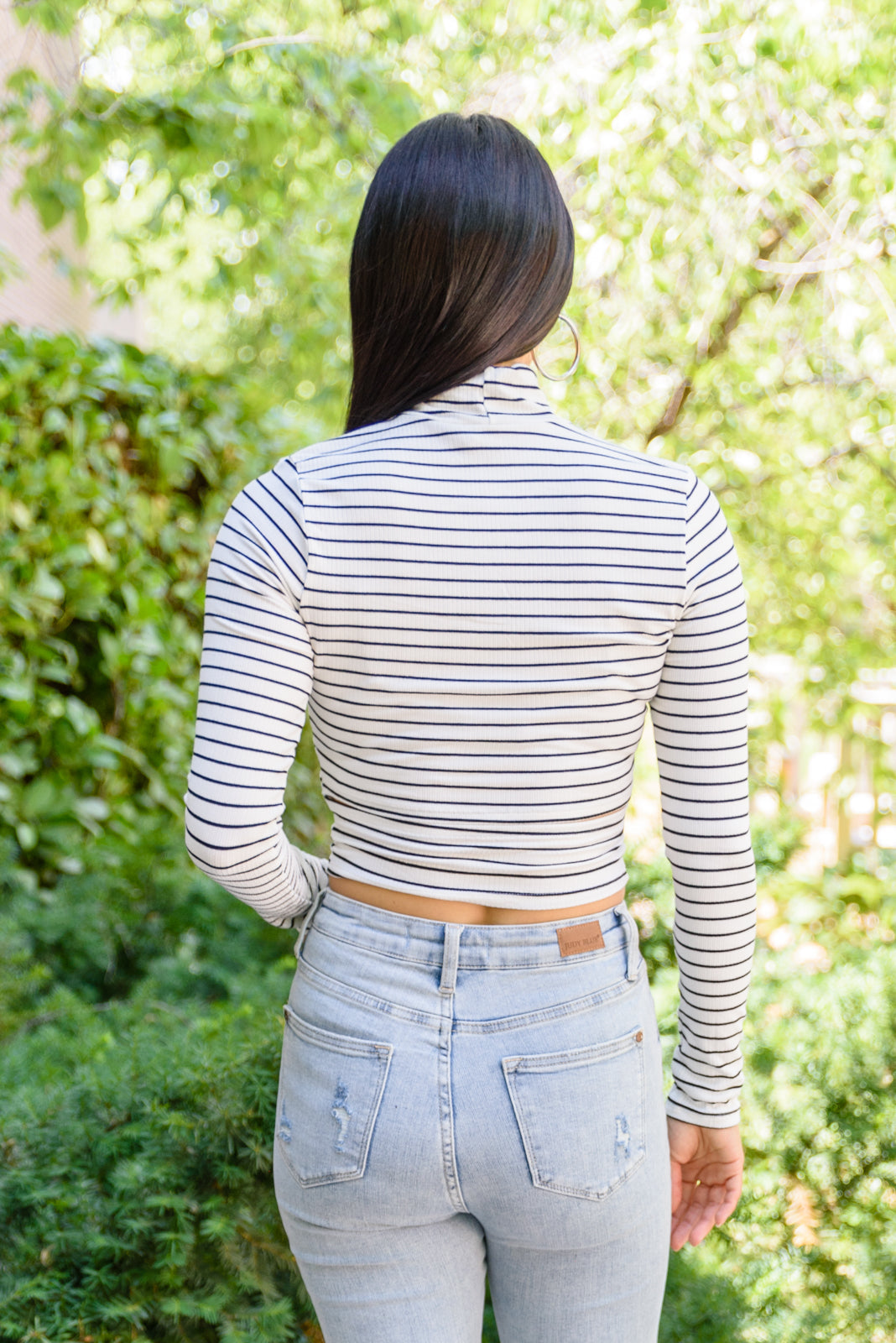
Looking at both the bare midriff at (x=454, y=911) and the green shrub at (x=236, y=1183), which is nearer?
the bare midriff at (x=454, y=911)

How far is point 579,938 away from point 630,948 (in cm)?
8

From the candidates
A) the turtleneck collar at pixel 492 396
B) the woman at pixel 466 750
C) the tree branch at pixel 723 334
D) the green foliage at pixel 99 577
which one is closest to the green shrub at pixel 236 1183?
the woman at pixel 466 750

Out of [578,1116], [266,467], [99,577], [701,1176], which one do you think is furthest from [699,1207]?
[266,467]

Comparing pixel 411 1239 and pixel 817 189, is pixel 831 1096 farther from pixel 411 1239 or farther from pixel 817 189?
pixel 817 189

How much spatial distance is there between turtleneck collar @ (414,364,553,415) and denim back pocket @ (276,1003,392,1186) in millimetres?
585

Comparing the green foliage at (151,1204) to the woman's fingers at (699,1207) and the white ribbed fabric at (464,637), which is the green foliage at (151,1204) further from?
the white ribbed fabric at (464,637)

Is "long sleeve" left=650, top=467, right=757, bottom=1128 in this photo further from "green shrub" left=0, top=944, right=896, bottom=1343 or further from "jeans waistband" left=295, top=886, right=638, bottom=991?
"green shrub" left=0, top=944, right=896, bottom=1343

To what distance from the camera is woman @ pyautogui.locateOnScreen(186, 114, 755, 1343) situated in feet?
3.30

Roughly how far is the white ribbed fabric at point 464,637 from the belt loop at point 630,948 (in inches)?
1.7

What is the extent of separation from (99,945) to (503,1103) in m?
2.08

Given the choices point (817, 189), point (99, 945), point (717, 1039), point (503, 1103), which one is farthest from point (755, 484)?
point (503, 1103)

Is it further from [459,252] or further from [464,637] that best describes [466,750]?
[459,252]

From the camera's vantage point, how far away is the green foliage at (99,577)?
3.17 meters

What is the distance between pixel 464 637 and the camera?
1004 mm
